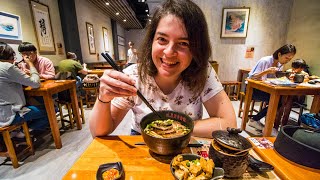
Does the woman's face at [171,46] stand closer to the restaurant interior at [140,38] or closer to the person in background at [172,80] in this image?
the person in background at [172,80]

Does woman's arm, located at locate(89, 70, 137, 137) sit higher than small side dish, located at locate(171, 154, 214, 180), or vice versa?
woman's arm, located at locate(89, 70, 137, 137)

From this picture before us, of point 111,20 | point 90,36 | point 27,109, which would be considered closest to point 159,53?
point 27,109

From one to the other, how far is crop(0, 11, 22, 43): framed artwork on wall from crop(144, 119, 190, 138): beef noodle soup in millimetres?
3940

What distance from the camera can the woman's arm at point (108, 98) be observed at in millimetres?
737

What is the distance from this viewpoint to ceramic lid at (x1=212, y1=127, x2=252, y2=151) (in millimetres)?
525

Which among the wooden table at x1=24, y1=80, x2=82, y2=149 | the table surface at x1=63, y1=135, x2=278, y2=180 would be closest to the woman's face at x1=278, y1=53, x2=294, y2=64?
the table surface at x1=63, y1=135, x2=278, y2=180

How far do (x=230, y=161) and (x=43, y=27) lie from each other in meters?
5.26

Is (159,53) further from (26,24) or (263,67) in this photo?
(26,24)

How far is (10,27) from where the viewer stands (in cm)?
327

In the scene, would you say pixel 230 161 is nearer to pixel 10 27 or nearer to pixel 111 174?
pixel 111 174

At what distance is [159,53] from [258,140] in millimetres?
691

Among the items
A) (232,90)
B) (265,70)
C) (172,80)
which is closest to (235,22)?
(232,90)

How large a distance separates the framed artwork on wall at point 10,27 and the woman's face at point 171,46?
3746 millimetres

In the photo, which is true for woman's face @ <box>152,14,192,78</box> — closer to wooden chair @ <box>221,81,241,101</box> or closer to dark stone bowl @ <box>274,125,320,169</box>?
dark stone bowl @ <box>274,125,320,169</box>
